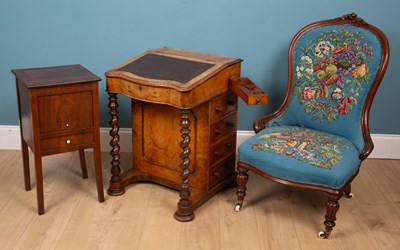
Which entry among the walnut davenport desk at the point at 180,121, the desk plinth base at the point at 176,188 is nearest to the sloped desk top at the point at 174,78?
the walnut davenport desk at the point at 180,121

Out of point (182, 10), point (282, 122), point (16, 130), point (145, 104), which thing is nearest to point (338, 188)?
point (282, 122)

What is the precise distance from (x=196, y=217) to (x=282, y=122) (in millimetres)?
740

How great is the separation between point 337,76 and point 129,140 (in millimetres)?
1476

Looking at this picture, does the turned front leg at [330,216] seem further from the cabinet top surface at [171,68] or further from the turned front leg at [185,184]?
the cabinet top surface at [171,68]

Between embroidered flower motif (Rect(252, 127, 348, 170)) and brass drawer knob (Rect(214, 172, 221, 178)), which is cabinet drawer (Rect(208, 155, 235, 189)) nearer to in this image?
brass drawer knob (Rect(214, 172, 221, 178))

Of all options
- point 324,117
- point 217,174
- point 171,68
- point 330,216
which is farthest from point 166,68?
point 330,216

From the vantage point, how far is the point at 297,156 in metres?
2.67

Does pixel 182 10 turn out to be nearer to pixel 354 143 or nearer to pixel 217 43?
pixel 217 43

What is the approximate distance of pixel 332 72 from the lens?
298 centimetres

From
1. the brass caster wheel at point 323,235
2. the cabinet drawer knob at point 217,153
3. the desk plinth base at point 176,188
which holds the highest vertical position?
the cabinet drawer knob at point 217,153

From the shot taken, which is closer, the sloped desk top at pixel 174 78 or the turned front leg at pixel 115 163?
the sloped desk top at pixel 174 78

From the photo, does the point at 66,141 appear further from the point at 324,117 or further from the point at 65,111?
the point at 324,117

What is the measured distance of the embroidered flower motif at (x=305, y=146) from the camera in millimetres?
2648

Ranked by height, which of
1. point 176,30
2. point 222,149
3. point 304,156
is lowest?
point 222,149
